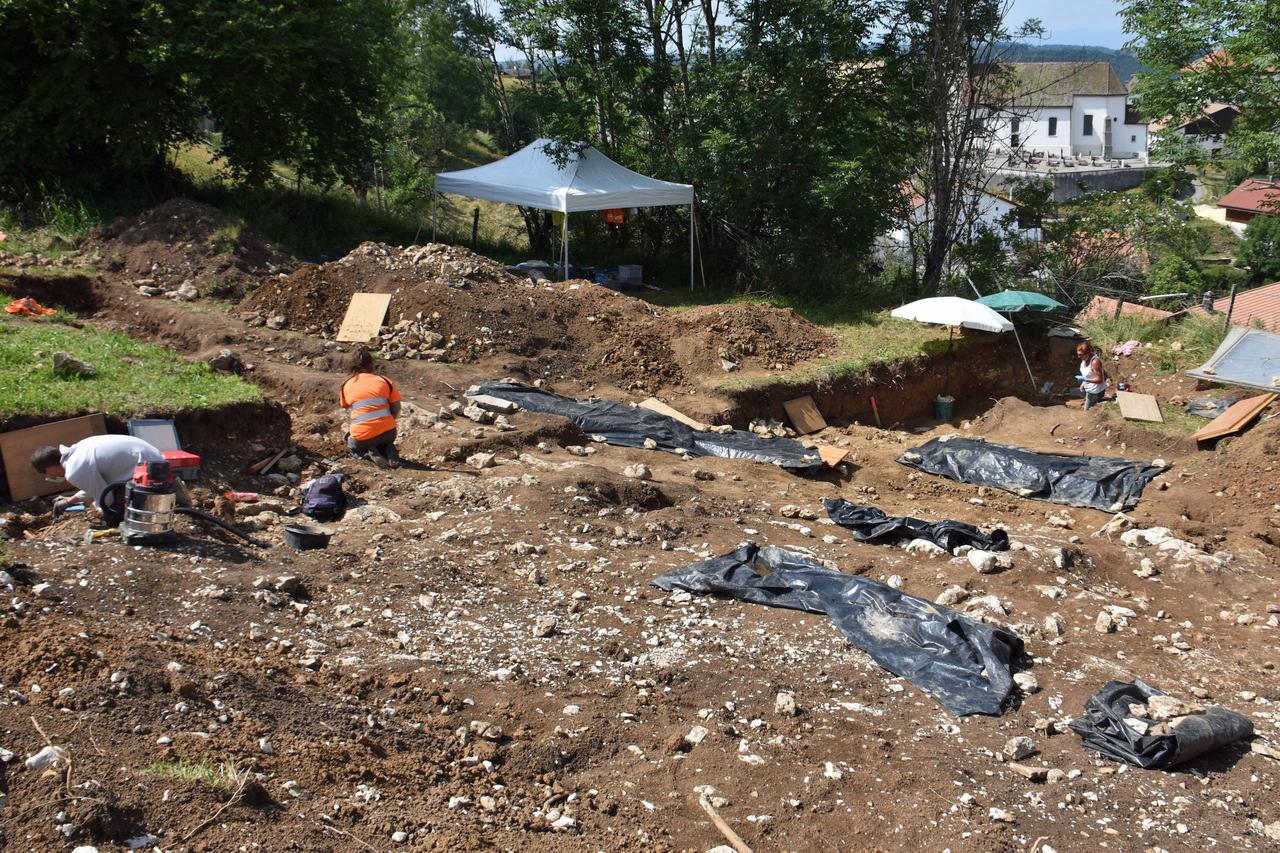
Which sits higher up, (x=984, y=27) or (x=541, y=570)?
(x=984, y=27)

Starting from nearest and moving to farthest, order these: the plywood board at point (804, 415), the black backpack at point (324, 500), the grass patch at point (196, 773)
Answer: the grass patch at point (196, 773) < the black backpack at point (324, 500) < the plywood board at point (804, 415)

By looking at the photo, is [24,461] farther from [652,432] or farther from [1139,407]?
[1139,407]

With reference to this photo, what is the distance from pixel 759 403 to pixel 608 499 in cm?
→ 469

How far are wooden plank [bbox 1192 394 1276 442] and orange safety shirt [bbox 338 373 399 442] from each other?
9.24 m

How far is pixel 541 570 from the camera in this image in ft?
22.9

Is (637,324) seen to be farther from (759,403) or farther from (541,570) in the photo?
(541,570)

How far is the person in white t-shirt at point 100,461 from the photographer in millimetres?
6379

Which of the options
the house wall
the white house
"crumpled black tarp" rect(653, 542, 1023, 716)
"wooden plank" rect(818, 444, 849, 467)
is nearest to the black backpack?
"crumpled black tarp" rect(653, 542, 1023, 716)

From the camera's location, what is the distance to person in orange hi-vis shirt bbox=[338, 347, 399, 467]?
28.5 feet

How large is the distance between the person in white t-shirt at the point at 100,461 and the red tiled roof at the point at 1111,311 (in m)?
14.2

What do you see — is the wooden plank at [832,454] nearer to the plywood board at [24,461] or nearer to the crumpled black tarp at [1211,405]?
the crumpled black tarp at [1211,405]

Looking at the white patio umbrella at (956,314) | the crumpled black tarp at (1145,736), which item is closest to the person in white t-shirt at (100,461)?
the crumpled black tarp at (1145,736)

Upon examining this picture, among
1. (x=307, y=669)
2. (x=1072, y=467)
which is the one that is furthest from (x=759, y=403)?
(x=307, y=669)

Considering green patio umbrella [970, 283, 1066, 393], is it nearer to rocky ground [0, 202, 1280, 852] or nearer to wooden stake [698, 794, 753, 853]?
rocky ground [0, 202, 1280, 852]
